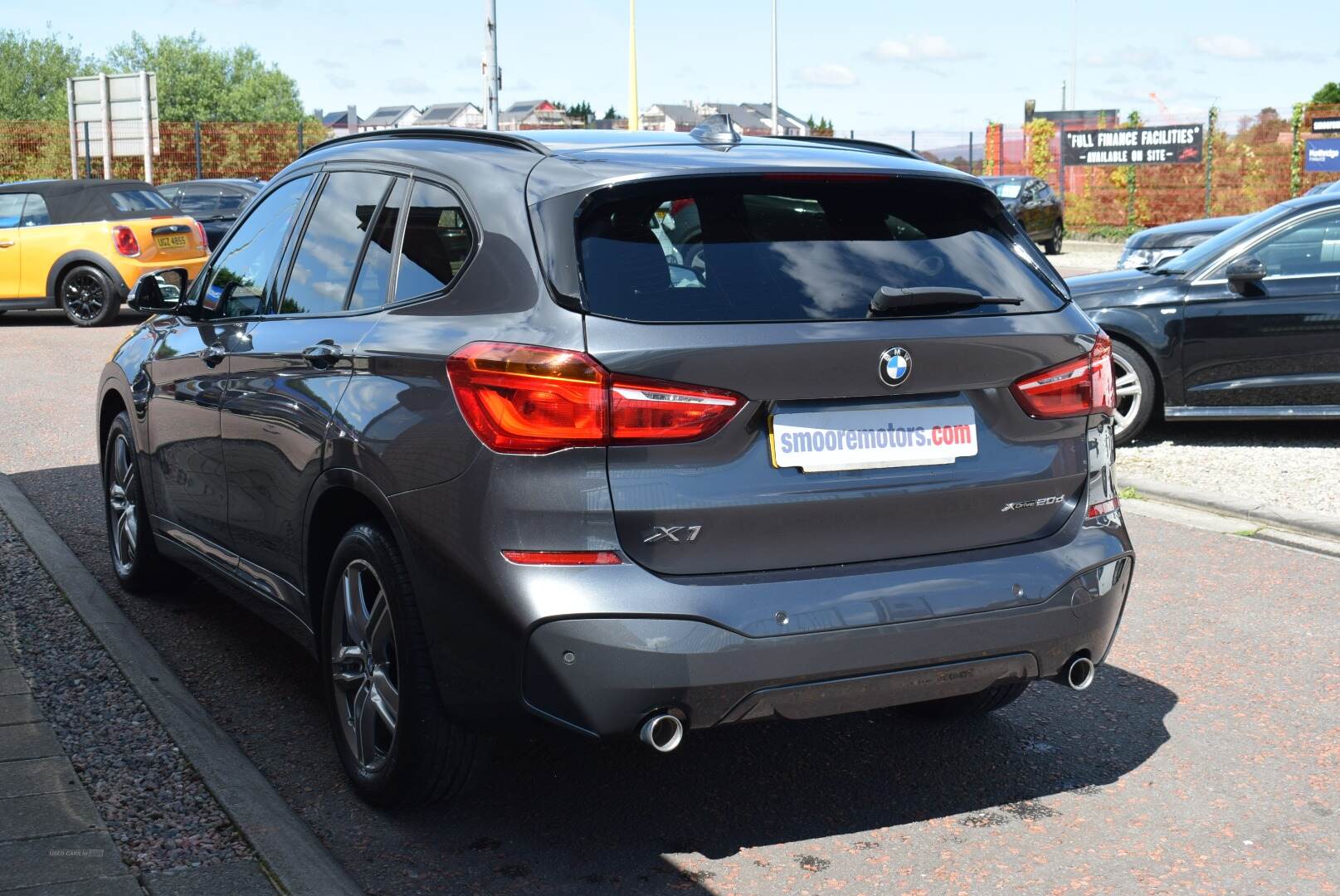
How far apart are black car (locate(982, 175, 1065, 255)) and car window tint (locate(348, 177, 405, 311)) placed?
92.0ft

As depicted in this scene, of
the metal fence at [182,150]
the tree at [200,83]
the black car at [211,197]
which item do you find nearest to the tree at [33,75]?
the tree at [200,83]

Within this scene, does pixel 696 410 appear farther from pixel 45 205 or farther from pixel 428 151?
pixel 45 205

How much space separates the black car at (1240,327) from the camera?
9.46 m

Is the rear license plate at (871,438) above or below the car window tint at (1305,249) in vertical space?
below

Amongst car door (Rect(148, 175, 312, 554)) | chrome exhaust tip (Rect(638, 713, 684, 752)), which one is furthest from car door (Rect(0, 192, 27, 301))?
chrome exhaust tip (Rect(638, 713, 684, 752))

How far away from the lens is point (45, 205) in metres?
19.3

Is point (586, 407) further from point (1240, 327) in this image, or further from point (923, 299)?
point (1240, 327)

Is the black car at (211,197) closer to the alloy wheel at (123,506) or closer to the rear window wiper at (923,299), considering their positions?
the alloy wheel at (123,506)

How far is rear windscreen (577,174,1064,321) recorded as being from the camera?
3479 millimetres

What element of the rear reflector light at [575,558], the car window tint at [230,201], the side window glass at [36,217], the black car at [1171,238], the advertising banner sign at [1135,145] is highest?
the advertising banner sign at [1135,145]

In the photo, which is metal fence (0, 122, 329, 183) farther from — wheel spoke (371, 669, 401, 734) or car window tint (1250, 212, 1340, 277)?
wheel spoke (371, 669, 401, 734)

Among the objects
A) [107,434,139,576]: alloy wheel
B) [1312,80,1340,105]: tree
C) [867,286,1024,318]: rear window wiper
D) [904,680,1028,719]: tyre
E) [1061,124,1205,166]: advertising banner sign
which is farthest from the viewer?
[1312,80,1340,105]: tree

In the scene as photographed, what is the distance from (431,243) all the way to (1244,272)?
6.88 meters

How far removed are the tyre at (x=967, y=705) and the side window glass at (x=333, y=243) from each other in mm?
2059
